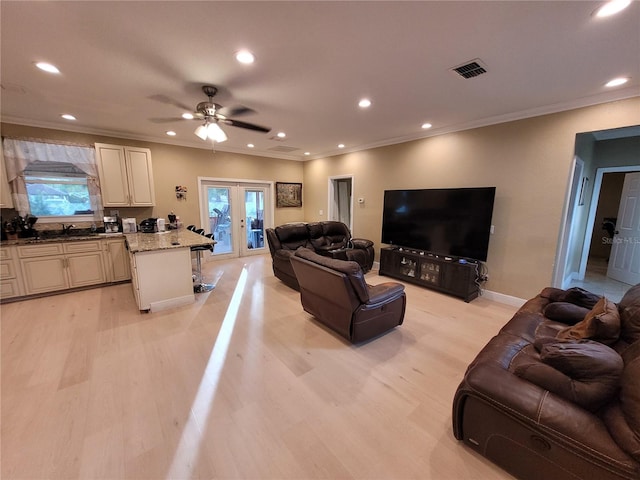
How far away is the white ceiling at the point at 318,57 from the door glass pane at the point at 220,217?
101 inches

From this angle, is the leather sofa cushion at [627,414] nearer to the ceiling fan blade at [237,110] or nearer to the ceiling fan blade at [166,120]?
the ceiling fan blade at [237,110]

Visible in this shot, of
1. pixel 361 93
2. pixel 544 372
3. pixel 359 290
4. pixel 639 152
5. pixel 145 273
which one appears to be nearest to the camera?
pixel 544 372

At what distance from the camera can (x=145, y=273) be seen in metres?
3.28

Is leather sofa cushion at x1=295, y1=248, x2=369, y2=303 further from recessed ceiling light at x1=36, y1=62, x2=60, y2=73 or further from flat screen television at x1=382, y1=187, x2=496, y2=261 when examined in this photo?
recessed ceiling light at x1=36, y1=62, x2=60, y2=73

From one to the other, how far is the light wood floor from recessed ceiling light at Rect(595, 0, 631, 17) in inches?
112

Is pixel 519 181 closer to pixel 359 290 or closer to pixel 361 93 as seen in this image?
pixel 361 93

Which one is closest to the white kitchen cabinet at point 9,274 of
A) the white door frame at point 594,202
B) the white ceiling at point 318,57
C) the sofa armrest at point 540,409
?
the white ceiling at point 318,57

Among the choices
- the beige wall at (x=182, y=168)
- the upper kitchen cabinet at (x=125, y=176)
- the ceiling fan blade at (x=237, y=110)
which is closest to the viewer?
the ceiling fan blade at (x=237, y=110)

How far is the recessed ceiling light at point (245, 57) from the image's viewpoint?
211 cm

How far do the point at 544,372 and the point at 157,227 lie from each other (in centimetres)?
577

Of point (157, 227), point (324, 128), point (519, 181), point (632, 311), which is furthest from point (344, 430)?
point (157, 227)

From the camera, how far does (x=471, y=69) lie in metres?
2.36

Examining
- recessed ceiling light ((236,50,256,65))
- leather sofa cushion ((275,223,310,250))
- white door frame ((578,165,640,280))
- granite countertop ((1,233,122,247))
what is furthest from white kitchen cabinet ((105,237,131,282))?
white door frame ((578,165,640,280))

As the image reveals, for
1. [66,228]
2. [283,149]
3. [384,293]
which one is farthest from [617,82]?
[66,228]
